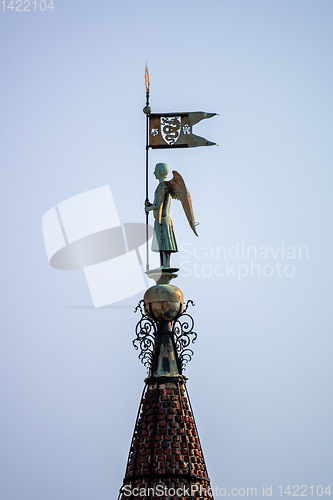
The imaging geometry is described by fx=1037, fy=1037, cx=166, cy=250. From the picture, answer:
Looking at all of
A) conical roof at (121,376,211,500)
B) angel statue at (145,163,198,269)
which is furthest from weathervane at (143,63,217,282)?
conical roof at (121,376,211,500)

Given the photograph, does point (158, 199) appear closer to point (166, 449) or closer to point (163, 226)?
point (163, 226)

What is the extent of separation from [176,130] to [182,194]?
1.69 metres

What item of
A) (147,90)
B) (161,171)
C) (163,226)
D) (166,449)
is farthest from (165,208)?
(166,449)

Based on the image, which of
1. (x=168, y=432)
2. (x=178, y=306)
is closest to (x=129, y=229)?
(x=178, y=306)

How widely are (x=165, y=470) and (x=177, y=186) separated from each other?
589cm

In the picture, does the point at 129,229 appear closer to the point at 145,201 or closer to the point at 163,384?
the point at 145,201

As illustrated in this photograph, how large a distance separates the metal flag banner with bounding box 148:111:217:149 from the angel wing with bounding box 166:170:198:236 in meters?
1.01

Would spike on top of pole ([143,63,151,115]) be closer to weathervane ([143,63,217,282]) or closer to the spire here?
weathervane ([143,63,217,282])

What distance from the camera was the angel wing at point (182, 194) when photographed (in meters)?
21.4

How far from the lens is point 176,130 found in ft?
73.1

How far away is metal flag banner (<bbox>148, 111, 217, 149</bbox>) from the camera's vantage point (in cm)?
2212

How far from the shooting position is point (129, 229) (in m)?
23.5

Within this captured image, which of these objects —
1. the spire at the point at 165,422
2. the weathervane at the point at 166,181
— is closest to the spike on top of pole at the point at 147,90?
the weathervane at the point at 166,181

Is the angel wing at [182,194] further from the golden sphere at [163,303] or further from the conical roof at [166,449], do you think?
the conical roof at [166,449]
